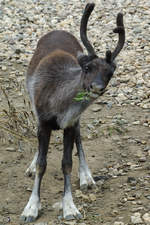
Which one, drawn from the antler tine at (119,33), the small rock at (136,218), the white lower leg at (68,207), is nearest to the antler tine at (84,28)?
the antler tine at (119,33)

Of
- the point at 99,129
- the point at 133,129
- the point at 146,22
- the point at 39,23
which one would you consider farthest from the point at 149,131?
the point at 39,23

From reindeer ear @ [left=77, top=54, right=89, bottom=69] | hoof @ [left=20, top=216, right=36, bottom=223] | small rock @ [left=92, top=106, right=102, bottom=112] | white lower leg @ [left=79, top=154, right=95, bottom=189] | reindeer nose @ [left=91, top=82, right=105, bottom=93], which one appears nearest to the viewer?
reindeer nose @ [left=91, top=82, right=105, bottom=93]

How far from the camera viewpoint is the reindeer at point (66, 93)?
17.8 ft

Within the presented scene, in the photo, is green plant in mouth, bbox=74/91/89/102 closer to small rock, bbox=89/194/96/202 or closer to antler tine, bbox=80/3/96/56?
antler tine, bbox=80/3/96/56

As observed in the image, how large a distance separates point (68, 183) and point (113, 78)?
4600 mm

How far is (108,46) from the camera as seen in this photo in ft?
38.6

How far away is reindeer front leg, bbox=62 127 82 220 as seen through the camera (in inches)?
237

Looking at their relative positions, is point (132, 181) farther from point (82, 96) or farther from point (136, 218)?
point (82, 96)

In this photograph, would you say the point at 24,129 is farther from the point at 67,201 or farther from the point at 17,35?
the point at 17,35

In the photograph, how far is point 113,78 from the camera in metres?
10.4

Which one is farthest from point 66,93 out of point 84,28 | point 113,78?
point 113,78

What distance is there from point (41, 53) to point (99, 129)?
2054mm

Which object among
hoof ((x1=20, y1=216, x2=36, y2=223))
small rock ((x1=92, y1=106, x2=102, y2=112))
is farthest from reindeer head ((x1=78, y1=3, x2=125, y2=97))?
small rock ((x1=92, y1=106, x2=102, y2=112))

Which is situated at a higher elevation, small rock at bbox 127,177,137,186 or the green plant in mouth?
the green plant in mouth
